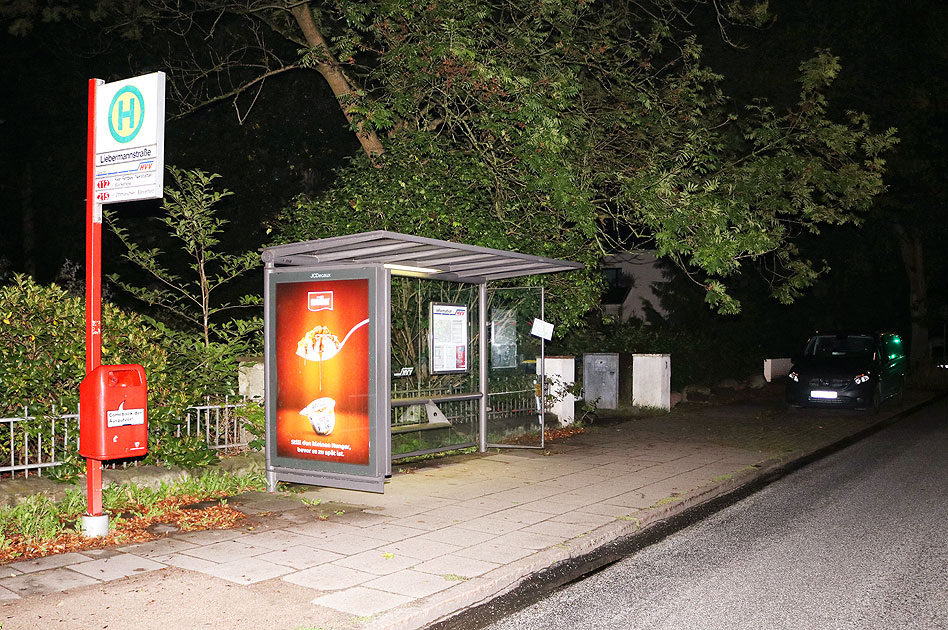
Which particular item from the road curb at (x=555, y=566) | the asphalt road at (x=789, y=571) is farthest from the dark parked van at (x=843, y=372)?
the road curb at (x=555, y=566)

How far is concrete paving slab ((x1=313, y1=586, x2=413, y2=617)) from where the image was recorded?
5.19 metres

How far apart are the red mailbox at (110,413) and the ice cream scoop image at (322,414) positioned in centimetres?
204

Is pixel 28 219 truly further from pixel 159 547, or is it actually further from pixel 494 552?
pixel 494 552

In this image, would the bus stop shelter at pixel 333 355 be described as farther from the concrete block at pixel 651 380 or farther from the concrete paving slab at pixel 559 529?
the concrete block at pixel 651 380

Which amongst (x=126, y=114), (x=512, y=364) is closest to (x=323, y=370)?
(x=126, y=114)

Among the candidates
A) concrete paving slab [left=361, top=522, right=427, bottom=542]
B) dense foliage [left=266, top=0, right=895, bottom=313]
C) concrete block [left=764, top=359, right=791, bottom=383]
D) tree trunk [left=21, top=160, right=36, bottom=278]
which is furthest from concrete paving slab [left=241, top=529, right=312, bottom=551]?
tree trunk [left=21, top=160, right=36, bottom=278]

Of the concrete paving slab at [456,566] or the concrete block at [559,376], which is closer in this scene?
the concrete paving slab at [456,566]

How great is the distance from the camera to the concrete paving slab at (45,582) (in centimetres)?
543

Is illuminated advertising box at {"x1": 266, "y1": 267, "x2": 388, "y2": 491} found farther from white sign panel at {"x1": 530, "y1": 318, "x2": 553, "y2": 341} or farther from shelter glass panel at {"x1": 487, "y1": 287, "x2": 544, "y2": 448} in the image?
shelter glass panel at {"x1": 487, "y1": 287, "x2": 544, "y2": 448}

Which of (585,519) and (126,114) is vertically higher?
(126,114)

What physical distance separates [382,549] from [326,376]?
7.71ft

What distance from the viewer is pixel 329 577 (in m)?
5.87

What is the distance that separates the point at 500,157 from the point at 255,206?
495 inches

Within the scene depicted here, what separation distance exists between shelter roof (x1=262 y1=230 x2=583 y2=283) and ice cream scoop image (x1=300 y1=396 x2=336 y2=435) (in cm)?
143
